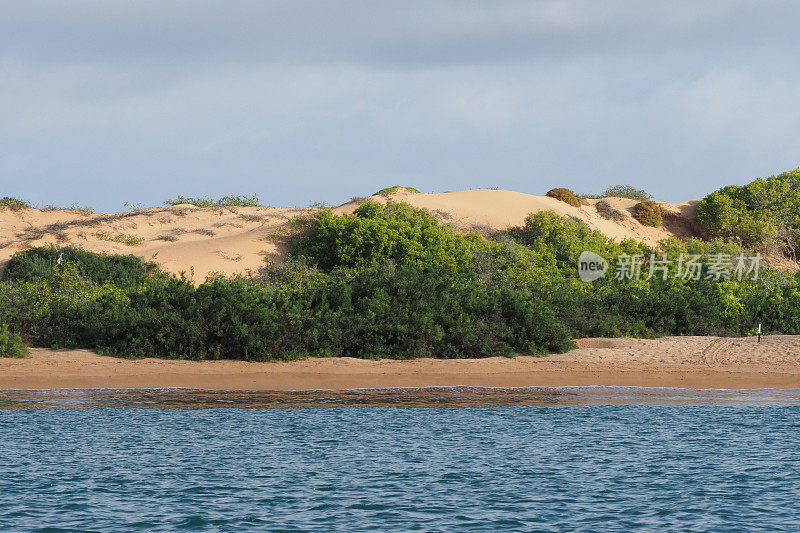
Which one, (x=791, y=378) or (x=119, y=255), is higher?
(x=119, y=255)

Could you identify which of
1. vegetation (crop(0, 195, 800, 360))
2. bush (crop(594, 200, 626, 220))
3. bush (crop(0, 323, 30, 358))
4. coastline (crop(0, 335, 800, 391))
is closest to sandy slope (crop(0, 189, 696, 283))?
bush (crop(594, 200, 626, 220))

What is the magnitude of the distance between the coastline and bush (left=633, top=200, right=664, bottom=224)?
106 ft

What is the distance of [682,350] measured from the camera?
992 inches

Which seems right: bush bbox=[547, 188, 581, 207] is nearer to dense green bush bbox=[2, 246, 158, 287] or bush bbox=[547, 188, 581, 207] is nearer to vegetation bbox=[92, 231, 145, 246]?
vegetation bbox=[92, 231, 145, 246]

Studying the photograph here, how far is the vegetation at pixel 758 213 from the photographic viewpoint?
5131 centimetres

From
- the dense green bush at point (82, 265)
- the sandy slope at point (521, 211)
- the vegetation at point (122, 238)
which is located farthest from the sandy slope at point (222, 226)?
the dense green bush at point (82, 265)

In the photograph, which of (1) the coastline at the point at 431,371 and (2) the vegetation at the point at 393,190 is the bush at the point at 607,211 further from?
(1) the coastline at the point at 431,371

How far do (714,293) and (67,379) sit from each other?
69.3ft

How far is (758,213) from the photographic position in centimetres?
5319

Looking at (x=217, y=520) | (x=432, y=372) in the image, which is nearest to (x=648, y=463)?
(x=217, y=520)

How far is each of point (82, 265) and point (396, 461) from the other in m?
25.9

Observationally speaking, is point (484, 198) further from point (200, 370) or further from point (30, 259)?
point (200, 370)

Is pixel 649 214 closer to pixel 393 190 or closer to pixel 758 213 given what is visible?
pixel 758 213

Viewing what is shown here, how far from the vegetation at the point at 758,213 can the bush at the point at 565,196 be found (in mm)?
7706
